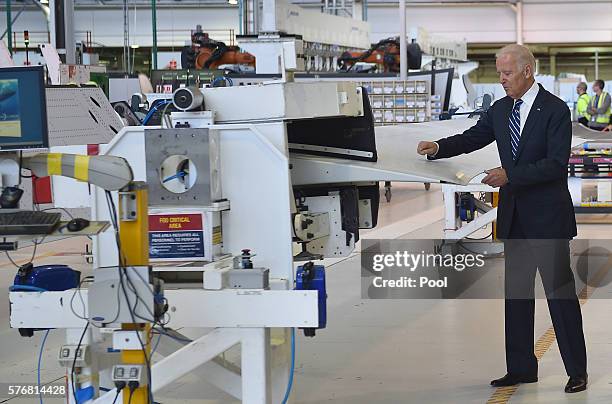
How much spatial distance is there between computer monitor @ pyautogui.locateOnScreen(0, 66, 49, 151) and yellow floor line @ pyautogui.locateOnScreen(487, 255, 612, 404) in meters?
2.66

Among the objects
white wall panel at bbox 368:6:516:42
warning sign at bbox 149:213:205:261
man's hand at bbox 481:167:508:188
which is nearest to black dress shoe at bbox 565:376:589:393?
man's hand at bbox 481:167:508:188

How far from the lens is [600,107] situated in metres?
20.1

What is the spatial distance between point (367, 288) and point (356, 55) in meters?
13.2

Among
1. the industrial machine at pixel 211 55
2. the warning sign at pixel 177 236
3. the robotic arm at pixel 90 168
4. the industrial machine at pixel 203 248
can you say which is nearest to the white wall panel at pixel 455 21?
the industrial machine at pixel 211 55

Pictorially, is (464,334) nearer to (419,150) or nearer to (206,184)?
(419,150)

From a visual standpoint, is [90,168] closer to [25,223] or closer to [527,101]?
[25,223]

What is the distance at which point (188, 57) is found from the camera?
21.3 metres

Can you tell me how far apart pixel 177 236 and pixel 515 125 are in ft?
6.13

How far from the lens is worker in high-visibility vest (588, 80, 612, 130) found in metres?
19.9

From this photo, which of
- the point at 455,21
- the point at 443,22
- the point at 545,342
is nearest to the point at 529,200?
the point at 545,342

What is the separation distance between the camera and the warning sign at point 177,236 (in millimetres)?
4004

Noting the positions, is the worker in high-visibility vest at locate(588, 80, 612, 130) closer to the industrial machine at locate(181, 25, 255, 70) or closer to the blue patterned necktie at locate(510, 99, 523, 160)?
the industrial machine at locate(181, 25, 255, 70)

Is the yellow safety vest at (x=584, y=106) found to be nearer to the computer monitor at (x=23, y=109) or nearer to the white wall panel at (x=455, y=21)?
the white wall panel at (x=455, y=21)

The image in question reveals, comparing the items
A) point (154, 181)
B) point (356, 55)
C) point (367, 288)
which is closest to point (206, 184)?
point (154, 181)
